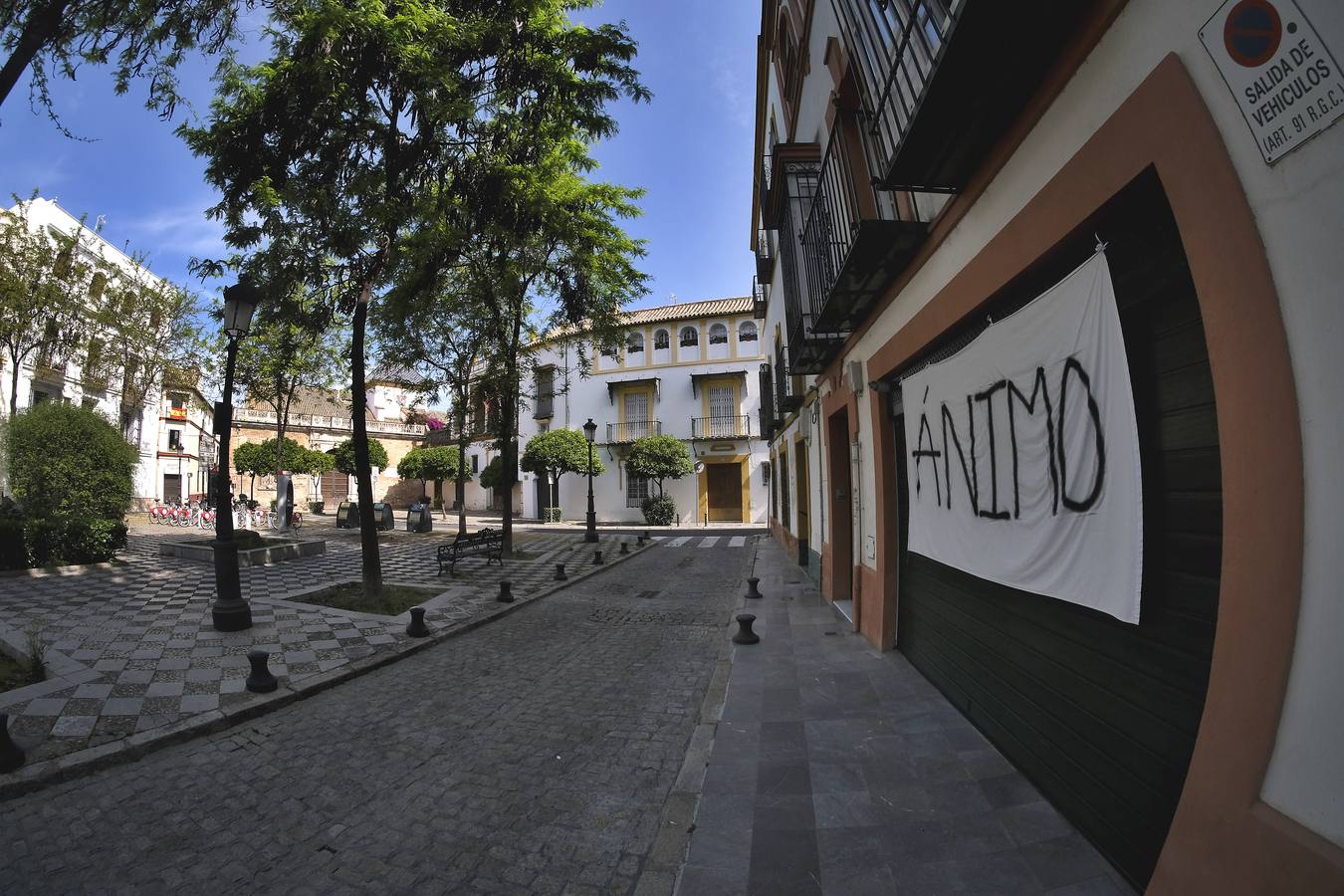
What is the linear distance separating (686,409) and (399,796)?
23934 mm

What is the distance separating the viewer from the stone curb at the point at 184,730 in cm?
299

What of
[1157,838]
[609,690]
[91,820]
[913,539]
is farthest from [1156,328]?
[91,820]

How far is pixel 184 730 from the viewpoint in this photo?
3600 mm

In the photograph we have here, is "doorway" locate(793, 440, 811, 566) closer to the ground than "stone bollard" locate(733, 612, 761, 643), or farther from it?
farther from it

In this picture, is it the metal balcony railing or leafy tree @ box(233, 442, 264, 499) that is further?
leafy tree @ box(233, 442, 264, 499)

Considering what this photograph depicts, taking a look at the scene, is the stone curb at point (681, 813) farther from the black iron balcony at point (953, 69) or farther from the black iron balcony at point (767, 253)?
the black iron balcony at point (767, 253)

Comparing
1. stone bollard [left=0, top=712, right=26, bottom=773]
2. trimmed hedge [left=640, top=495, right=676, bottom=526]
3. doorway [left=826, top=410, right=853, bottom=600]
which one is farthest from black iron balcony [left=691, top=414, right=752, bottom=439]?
stone bollard [left=0, top=712, right=26, bottom=773]

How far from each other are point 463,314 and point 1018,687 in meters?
13.7

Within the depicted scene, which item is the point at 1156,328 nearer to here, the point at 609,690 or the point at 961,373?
the point at 961,373

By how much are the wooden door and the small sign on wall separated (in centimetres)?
2470

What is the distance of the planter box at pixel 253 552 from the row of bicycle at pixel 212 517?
247 inches

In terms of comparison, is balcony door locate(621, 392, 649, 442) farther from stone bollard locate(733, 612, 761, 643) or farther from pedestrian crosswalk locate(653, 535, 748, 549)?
stone bollard locate(733, 612, 761, 643)

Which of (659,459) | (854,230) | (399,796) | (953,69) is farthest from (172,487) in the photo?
(953,69)

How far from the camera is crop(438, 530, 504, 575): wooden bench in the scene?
1017 cm
